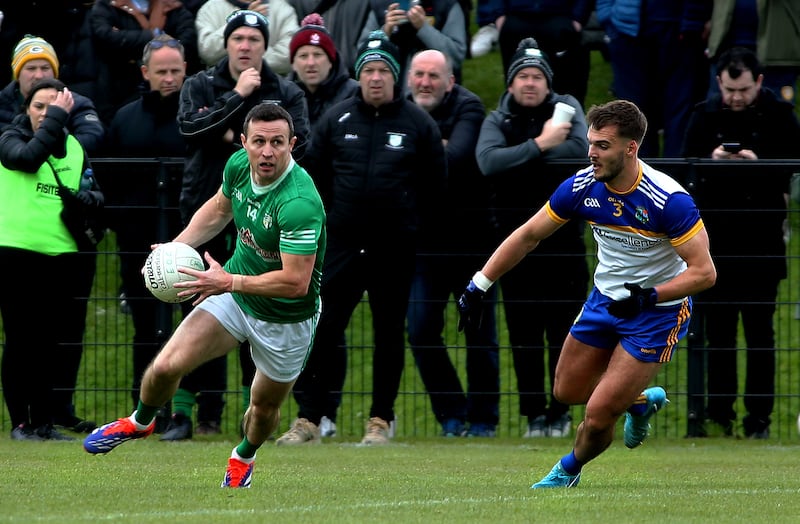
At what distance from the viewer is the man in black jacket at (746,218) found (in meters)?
11.8

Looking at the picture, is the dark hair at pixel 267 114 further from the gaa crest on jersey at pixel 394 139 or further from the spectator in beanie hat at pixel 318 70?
the spectator in beanie hat at pixel 318 70

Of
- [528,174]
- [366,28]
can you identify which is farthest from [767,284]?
[366,28]

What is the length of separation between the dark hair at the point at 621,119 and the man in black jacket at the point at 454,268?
3532mm

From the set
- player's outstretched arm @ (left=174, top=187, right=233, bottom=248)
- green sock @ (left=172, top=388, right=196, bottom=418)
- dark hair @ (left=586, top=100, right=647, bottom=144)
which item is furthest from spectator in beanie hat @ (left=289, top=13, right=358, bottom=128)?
dark hair @ (left=586, top=100, right=647, bottom=144)

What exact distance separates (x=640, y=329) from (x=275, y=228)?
85.7 inches

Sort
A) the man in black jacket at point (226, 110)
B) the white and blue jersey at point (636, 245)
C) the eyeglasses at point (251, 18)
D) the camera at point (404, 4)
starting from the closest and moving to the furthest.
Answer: the white and blue jersey at point (636, 245)
the man in black jacket at point (226, 110)
the eyeglasses at point (251, 18)
the camera at point (404, 4)

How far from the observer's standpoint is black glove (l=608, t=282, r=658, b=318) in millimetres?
7891

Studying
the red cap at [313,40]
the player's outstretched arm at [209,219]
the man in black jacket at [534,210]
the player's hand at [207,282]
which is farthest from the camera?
the red cap at [313,40]

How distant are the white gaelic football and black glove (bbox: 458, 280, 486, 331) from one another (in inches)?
59.4

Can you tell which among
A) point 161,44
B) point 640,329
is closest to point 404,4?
point 161,44

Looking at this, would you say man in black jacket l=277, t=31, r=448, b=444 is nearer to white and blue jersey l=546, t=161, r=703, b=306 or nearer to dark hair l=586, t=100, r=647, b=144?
white and blue jersey l=546, t=161, r=703, b=306

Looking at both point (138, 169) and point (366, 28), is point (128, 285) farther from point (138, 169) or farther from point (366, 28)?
point (366, 28)

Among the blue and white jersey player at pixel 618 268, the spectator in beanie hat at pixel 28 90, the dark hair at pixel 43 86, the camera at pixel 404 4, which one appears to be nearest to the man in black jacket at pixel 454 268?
the camera at pixel 404 4

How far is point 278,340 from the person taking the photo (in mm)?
8484
